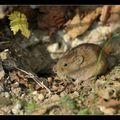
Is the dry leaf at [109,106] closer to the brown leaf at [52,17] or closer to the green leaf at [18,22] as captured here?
the green leaf at [18,22]

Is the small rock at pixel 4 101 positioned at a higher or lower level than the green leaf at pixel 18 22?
lower

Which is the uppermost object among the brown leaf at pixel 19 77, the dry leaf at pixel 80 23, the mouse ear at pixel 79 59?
the dry leaf at pixel 80 23

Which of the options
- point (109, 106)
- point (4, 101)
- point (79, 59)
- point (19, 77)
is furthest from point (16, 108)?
point (79, 59)

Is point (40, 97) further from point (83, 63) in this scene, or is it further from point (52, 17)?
point (52, 17)

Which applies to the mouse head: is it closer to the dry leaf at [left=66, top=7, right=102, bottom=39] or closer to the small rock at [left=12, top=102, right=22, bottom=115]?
the dry leaf at [left=66, top=7, right=102, bottom=39]

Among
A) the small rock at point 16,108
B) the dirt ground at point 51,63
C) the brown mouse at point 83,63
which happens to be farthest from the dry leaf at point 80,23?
the small rock at point 16,108

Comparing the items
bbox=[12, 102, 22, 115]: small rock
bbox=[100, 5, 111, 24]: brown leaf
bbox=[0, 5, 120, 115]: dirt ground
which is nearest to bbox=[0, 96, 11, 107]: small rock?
bbox=[0, 5, 120, 115]: dirt ground
